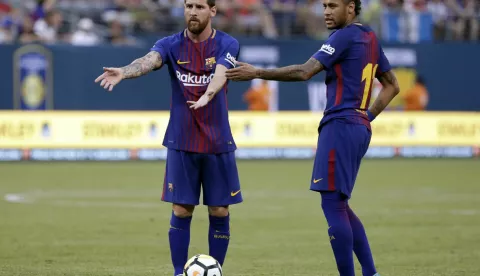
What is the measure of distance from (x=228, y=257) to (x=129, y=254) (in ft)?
3.50

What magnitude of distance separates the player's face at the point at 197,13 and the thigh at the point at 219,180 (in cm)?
109

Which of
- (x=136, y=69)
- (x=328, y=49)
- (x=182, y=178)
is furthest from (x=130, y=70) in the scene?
(x=328, y=49)

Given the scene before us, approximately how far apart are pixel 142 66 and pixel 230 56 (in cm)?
74

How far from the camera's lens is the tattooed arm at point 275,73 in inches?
291

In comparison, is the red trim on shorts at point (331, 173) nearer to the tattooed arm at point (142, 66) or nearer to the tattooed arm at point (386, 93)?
the tattooed arm at point (386, 93)

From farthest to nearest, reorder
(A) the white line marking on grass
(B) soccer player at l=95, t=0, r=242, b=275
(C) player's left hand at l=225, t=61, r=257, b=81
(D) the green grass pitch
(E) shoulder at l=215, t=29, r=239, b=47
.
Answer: (A) the white line marking on grass → (D) the green grass pitch → (E) shoulder at l=215, t=29, r=239, b=47 → (B) soccer player at l=95, t=0, r=242, b=275 → (C) player's left hand at l=225, t=61, r=257, b=81

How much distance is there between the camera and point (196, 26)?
322 inches

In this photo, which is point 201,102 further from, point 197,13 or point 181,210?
point 181,210

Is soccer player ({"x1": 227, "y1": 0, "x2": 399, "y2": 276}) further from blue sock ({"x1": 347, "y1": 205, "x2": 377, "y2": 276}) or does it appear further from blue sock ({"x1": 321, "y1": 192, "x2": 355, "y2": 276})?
blue sock ({"x1": 347, "y1": 205, "x2": 377, "y2": 276})

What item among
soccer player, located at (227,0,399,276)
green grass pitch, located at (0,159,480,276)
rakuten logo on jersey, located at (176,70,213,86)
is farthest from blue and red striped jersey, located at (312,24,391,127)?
green grass pitch, located at (0,159,480,276)

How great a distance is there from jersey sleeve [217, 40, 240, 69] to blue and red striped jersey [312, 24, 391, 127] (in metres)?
0.80

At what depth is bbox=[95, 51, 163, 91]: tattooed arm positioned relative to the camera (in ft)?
24.6

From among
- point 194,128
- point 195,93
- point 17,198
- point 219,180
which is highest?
point 195,93

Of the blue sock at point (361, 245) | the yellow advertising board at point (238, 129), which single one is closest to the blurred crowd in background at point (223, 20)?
the yellow advertising board at point (238, 129)
